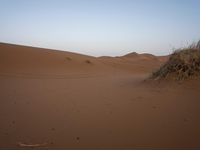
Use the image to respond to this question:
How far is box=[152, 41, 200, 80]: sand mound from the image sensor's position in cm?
596

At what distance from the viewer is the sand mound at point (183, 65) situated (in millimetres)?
5965

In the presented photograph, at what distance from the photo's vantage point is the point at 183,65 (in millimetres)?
6141

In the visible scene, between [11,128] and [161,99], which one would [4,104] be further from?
[161,99]

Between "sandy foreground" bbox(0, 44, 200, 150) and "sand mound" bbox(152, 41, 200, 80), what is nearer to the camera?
"sandy foreground" bbox(0, 44, 200, 150)

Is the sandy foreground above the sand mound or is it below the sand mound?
below

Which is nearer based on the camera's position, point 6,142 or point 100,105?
point 6,142

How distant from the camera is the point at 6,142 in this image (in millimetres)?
2531

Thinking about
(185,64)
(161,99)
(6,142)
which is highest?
(185,64)

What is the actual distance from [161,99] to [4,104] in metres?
3.73

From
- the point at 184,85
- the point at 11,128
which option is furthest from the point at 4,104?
the point at 184,85

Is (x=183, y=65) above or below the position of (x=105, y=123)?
above

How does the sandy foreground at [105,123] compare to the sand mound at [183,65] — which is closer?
the sandy foreground at [105,123]

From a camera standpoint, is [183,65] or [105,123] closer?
[105,123]

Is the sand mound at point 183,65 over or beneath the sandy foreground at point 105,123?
over
